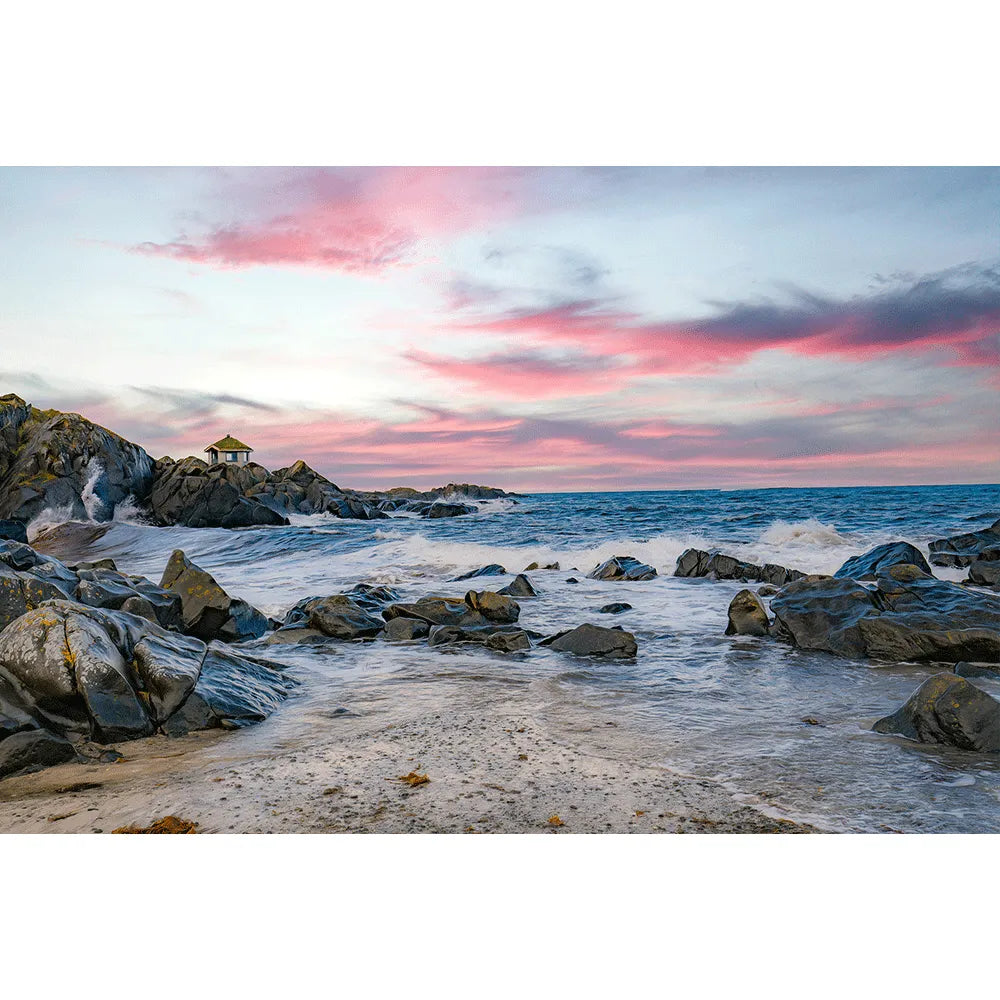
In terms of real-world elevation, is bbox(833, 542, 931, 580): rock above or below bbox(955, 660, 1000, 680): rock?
above

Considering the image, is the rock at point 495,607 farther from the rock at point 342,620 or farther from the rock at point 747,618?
the rock at point 747,618

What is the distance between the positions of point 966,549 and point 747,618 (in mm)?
9840

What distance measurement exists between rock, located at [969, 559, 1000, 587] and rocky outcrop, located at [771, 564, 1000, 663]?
439 cm

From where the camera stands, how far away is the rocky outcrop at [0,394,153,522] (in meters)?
24.2

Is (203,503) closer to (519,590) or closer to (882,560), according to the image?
(519,590)

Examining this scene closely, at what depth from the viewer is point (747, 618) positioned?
684cm

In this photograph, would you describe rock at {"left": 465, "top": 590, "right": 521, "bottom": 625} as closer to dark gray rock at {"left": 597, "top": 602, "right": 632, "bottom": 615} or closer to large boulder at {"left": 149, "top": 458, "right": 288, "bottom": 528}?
dark gray rock at {"left": 597, "top": 602, "right": 632, "bottom": 615}

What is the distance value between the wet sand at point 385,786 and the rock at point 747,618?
11.4ft

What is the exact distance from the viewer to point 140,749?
3451mm

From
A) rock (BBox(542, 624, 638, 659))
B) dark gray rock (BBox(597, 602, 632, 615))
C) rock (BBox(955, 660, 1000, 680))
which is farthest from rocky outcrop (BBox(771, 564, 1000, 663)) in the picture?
dark gray rock (BBox(597, 602, 632, 615))

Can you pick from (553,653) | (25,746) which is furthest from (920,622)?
(25,746)

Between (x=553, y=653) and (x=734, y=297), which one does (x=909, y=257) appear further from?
(x=553, y=653)

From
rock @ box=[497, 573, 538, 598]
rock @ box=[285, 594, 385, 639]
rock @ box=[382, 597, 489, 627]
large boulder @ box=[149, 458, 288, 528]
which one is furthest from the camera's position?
large boulder @ box=[149, 458, 288, 528]
